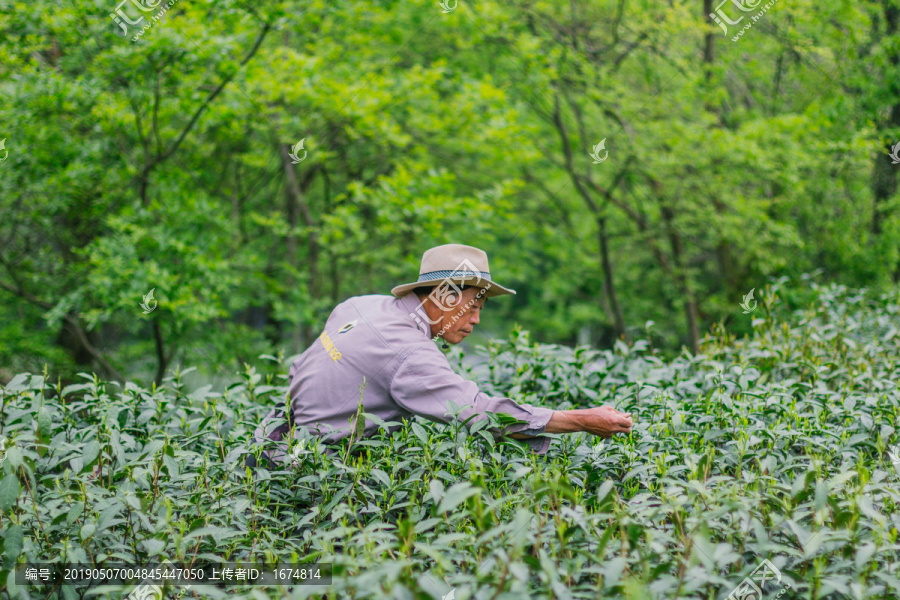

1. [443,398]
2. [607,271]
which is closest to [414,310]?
[443,398]

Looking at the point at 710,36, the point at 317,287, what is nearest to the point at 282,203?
the point at 317,287

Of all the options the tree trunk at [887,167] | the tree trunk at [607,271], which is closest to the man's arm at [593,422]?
the tree trunk at [887,167]

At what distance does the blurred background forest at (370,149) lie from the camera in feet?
21.5

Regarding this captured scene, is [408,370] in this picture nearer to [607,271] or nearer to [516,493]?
[516,493]

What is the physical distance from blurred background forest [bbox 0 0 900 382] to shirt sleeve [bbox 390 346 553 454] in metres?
3.81

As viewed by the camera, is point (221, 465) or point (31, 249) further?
point (31, 249)

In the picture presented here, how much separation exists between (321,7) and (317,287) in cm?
440

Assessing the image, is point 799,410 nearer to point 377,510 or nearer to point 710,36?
point 377,510

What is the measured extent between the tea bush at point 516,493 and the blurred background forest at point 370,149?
3.29 meters

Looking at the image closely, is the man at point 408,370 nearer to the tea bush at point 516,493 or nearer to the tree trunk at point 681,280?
the tea bush at point 516,493

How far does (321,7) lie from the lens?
6.95 metres

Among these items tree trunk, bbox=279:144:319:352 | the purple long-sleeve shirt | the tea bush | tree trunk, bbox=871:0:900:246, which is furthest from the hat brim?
tree trunk, bbox=871:0:900:246

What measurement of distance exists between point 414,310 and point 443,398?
0.59m

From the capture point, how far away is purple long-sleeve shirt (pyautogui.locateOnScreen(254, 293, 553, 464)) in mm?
2545
